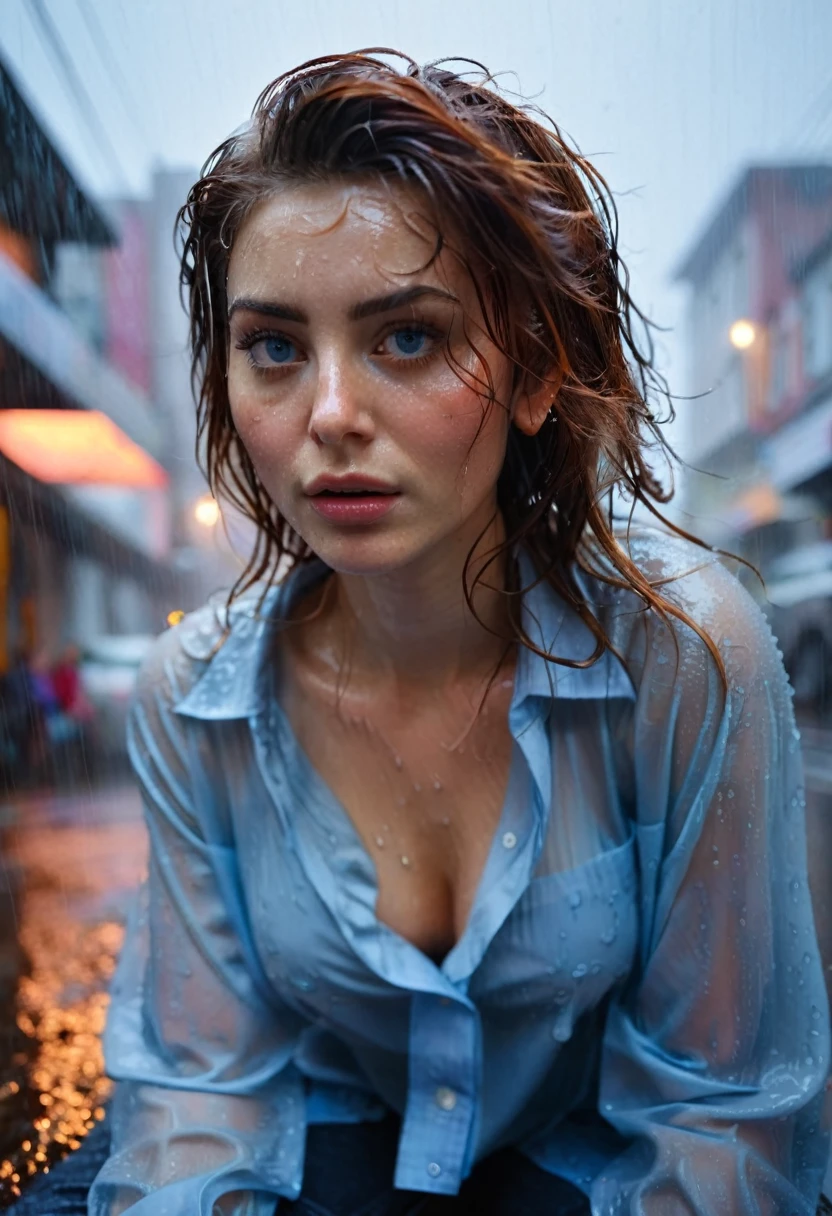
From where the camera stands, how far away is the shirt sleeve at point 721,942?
137 centimetres

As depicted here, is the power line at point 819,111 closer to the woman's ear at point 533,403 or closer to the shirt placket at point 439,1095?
→ the woman's ear at point 533,403

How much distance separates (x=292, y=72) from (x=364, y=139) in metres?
0.17

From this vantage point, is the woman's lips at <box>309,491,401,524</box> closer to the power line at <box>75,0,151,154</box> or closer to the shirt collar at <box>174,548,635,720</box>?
the shirt collar at <box>174,548,635,720</box>

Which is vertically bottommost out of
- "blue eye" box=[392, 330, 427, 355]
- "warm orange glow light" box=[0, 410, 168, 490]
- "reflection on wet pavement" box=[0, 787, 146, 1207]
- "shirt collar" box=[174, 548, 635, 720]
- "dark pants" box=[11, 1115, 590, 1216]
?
"reflection on wet pavement" box=[0, 787, 146, 1207]

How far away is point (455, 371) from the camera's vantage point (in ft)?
4.08

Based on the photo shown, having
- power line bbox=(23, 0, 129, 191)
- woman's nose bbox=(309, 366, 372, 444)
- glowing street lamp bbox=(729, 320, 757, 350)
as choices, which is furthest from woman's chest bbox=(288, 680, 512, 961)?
glowing street lamp bbox=(729, 320, 757, 350)

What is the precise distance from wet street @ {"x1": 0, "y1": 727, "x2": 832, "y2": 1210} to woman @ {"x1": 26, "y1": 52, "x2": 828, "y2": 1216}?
43 centimetres

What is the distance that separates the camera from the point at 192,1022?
1560mm

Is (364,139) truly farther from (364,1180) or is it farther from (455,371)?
(364,1180)

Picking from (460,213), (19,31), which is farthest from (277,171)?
(19,31)

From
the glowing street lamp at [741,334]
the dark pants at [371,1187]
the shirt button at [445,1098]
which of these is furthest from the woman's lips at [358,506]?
the glowing street lamp at [741,334]

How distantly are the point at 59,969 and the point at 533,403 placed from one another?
2.15m

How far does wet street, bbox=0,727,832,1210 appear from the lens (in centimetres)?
196

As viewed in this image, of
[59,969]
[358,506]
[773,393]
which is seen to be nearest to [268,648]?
[358,506]
